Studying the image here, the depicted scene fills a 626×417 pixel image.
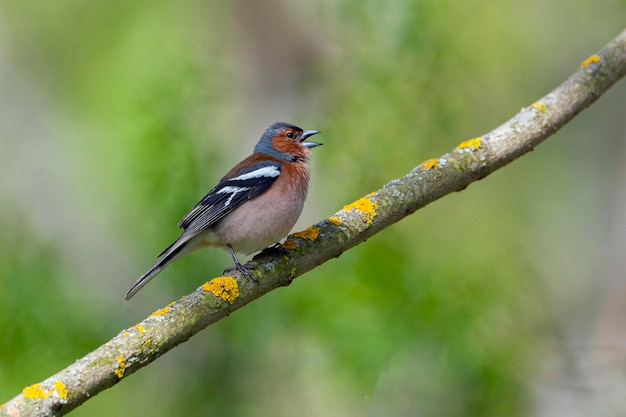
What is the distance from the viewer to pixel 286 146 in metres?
6.31

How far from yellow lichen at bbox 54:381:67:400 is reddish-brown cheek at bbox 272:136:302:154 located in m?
3.28

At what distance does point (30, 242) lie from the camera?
8453mm

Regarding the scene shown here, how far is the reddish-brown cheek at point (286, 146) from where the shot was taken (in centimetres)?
627

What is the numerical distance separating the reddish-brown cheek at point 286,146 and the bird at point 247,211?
0.21 metres

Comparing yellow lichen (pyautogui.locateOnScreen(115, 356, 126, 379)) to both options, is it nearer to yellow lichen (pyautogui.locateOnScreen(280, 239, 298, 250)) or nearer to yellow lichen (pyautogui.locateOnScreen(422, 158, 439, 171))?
yellow lichen (pyautogui.locateOnScreen(280, 239, 298, 250))

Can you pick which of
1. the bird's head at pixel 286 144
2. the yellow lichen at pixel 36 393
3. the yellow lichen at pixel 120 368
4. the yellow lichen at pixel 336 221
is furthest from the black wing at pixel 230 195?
the yellow lichen at pixel 36 393

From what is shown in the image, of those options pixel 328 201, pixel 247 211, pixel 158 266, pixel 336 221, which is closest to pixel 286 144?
pixel 247 211

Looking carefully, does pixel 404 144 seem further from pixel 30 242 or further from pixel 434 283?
pixel 30 242

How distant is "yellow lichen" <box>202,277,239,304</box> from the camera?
4250 millimetres

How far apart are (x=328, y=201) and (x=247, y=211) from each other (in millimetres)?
3493

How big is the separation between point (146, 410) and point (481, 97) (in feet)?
23.4

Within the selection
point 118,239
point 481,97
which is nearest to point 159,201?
point 118,239

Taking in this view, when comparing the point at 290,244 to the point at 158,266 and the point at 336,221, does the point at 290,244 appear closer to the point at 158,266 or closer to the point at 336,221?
the point at 336,221

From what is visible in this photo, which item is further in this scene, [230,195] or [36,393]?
[230,195]
